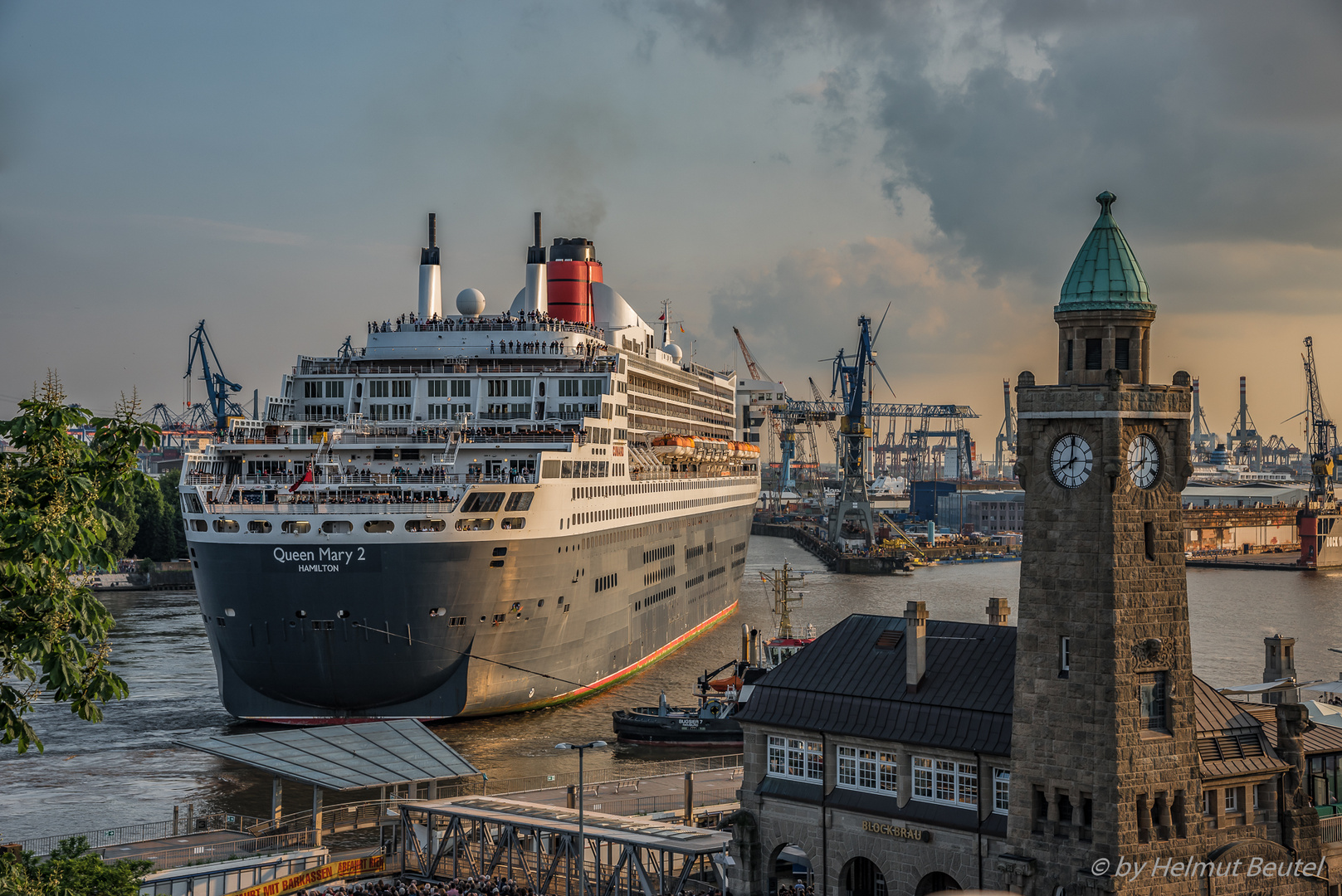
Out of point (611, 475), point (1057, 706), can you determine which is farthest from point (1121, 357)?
point (611, 475)

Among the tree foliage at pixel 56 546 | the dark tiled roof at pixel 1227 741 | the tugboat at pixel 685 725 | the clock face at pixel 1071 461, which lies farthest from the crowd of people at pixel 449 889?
the tugboat at pixel 685 725

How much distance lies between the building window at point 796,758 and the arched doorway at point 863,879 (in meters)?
1.91

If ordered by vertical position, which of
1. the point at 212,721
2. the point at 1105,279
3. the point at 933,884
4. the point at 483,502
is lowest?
the point at 212,721

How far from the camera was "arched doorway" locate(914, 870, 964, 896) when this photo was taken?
27.2 meters

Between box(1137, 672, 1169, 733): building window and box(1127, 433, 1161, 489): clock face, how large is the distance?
3.57 meters

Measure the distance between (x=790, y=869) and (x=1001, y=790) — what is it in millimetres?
8263

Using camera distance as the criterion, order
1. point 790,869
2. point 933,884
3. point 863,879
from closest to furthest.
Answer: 1. point 933,884
2. point 863,879
3. point 790,869

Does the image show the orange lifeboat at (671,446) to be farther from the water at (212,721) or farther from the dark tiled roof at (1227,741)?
the dark tiled roof at (1227,741)

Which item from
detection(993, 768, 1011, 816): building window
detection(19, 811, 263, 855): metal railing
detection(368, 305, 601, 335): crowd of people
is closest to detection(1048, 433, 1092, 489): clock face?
detection(993, 768, 1011, 816): building window

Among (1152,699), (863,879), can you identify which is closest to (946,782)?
(863,879)

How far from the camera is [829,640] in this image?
31156 mm

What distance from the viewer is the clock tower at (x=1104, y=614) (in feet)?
83.3

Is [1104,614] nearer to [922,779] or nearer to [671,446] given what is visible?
[922,779]

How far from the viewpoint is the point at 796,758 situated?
2948 cm
